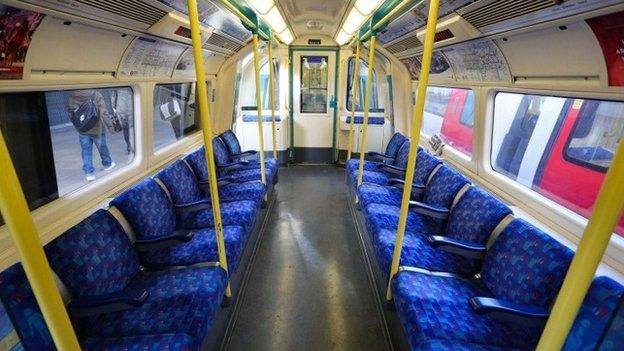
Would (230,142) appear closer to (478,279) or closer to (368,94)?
(368,94)

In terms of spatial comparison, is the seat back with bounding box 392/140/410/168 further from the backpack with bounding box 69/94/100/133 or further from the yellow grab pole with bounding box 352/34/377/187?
the backpack with bounding box 69/94/100/133

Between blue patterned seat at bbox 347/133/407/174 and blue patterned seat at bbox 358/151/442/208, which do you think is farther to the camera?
blue patterned seat at bbox 347/133/407/174

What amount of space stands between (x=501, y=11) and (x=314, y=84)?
550 centimetres

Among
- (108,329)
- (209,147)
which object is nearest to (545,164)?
(209,147)

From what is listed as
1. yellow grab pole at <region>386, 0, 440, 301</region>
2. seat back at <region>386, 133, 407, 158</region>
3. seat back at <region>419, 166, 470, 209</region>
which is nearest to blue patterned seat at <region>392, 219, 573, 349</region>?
yellow grab pole at <region>386, 0, 440, 301</region>

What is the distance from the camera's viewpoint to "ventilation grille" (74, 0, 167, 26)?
1.84 m

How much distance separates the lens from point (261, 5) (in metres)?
3.42

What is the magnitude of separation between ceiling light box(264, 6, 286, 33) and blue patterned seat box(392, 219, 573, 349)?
10.8 feet

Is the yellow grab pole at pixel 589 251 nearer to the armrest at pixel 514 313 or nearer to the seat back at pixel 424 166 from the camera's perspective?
the armrest at pixel 514 313

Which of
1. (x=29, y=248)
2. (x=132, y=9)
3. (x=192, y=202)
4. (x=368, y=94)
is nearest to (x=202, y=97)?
(x=132, y=9)

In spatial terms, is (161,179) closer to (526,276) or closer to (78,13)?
(78,13)

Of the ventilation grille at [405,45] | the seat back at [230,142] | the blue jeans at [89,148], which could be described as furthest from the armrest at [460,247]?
the blue jeans at [89,148]

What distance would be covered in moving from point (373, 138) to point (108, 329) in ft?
20.3

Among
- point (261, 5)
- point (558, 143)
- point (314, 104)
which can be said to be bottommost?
point (558, 143)
